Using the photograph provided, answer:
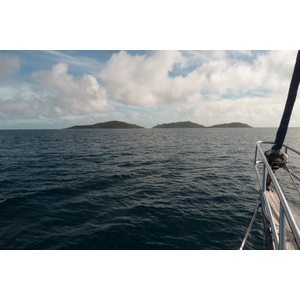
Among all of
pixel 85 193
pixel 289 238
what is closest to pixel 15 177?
pixel 85 193

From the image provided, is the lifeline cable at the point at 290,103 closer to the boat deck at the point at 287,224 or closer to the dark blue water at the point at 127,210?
the boat deck at the point at 287,224

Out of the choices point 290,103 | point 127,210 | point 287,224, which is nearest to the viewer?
point 287,224

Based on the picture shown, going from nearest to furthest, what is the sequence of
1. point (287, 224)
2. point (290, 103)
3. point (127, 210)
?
1. point (287, 224)
2. point (290, 103)
3. point (127, 210)

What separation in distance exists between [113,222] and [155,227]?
2.56 m

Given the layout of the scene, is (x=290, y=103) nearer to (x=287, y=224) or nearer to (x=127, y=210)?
(x=287, y=224)

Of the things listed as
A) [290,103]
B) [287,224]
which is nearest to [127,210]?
[287,224]

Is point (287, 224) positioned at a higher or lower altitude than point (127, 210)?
higher

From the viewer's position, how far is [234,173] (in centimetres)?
2219

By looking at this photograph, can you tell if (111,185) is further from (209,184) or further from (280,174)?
(280,174)

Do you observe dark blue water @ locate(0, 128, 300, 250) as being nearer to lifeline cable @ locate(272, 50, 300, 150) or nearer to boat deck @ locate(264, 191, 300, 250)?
boat deck @ locate(264, 191, 300, 250)

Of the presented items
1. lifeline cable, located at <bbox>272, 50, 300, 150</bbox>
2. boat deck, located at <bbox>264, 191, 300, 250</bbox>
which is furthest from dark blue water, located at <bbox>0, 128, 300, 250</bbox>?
lifeline cable, located at <bbox>272, 50, 300, 150</bbox>

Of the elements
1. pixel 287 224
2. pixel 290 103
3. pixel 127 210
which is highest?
pixel 290 103

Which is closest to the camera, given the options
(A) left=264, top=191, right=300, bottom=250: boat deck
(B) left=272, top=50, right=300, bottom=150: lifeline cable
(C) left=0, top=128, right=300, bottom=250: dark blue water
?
(A) left=264, top=191, right=300, bottom=250: boat deck

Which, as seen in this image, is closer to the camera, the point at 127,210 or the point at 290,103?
the point at 290,103
